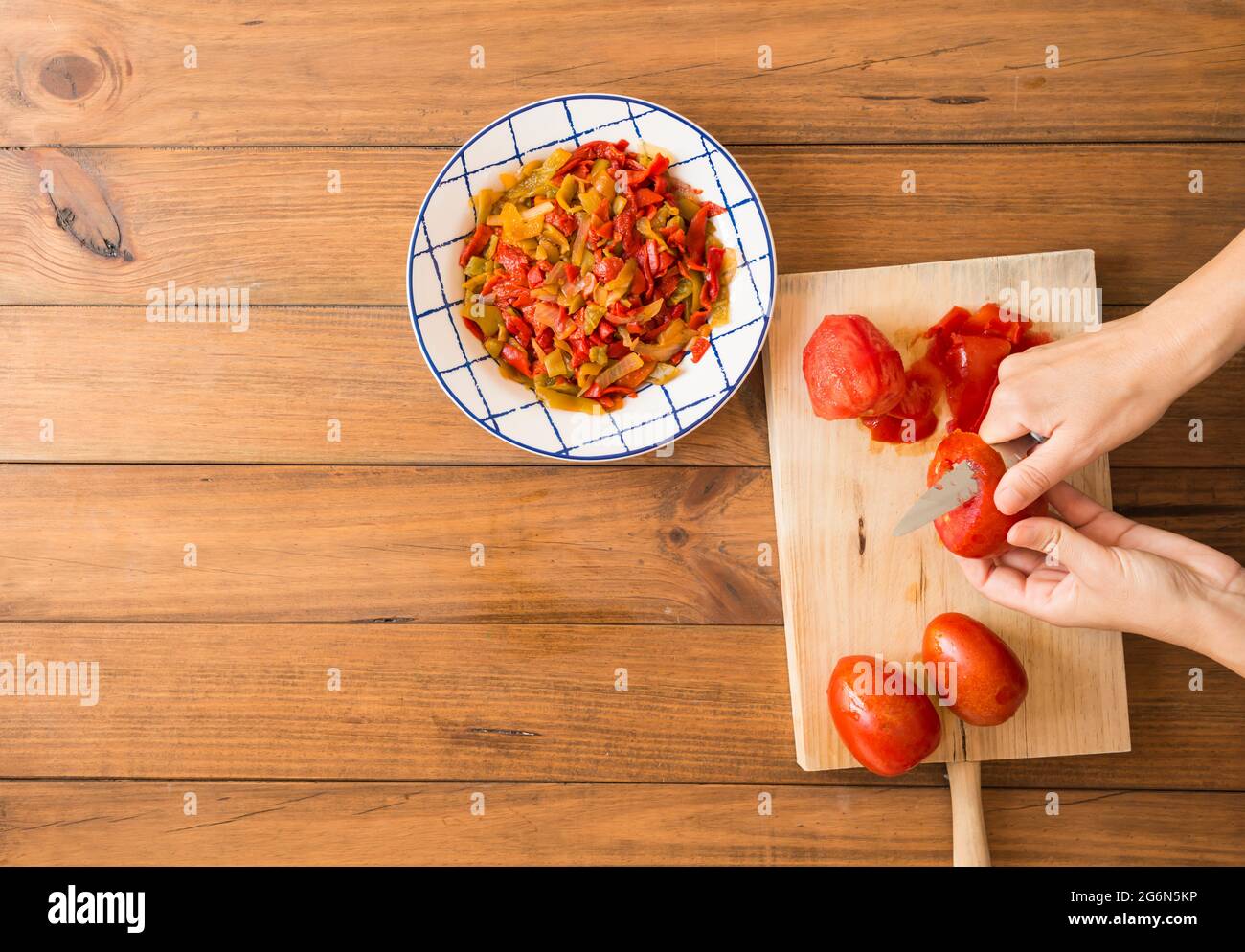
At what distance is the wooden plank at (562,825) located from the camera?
1660mm

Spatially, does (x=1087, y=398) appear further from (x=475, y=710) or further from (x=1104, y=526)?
(x=475, y=710)

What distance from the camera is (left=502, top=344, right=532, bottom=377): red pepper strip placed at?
5.16 feet

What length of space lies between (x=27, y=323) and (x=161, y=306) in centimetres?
26

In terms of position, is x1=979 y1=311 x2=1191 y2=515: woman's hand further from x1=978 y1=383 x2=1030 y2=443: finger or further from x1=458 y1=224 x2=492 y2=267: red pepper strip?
x1=458 y1=224 x2=492 y2=267: red pepper strip

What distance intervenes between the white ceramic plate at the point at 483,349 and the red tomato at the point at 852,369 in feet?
0.34

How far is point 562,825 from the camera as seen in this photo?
167 centimetres

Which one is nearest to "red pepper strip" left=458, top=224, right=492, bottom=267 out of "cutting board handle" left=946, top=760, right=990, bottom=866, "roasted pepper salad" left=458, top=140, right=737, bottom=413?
"roasted pepper salad" left=458, top=140, right=737, bottom=413

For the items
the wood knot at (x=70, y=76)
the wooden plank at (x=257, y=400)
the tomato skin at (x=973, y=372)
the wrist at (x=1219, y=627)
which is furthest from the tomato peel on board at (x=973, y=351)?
the wood knot at (x=70, y=76)

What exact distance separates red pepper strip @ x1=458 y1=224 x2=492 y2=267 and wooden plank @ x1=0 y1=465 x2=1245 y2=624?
0.38 m

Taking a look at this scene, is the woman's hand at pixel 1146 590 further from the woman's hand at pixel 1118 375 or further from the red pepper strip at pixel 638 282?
the red pepper strip at pixel 638 282

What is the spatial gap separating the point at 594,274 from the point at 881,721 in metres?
0.88

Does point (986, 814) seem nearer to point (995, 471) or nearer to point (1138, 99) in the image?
point (995, 471)

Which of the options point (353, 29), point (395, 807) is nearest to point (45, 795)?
point (395, 807)

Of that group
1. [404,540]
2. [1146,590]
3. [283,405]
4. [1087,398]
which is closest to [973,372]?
[1087,398]
